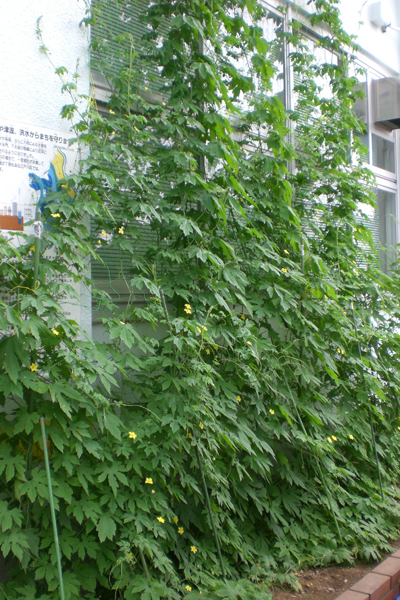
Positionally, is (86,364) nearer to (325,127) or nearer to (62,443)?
(62,443)

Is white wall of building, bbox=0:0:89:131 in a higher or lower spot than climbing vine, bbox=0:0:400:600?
higher

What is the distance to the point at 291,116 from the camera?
5.23 m

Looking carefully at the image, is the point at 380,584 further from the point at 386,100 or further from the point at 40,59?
the point at 386,100

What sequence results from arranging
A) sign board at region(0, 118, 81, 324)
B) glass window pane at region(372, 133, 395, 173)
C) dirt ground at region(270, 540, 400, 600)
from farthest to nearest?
glass window pane at region(372, 133, 395, 173), dirt ground at region(270, 540, 400, 600), sign board at region(0, 118, 81, 324)

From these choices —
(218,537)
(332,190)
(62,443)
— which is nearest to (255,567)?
(218,537)

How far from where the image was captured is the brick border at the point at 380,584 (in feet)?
10.7

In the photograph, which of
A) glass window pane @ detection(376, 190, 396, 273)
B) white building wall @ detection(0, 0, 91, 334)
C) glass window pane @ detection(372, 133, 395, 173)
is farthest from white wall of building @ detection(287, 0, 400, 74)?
white building wall @ detection(0, 0, 91, 334)

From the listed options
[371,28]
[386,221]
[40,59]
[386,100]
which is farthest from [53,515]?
[371,28]

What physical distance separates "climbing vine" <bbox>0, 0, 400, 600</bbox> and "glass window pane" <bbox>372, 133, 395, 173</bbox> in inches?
106

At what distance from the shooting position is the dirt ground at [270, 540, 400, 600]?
3264 mm

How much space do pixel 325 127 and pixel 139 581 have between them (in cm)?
447

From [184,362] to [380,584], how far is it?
195cm

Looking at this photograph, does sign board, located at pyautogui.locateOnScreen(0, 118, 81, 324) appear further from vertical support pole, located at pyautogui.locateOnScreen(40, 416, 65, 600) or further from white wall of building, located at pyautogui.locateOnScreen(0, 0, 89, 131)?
vertical support pole, located at pyautogui.locateOnScreen(40, 416, 65, 600)

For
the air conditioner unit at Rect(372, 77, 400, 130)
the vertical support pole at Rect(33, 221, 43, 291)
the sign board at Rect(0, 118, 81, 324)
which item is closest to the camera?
the vertical support pole at Rect(33, 221, 43, 291)
